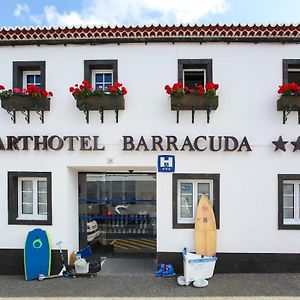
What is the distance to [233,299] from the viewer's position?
5.20m

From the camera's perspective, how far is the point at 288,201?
6.58m

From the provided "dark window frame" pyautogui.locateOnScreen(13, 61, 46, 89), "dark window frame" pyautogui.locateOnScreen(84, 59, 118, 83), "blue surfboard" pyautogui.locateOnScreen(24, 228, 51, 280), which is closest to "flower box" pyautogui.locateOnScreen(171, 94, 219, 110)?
"dark window frame" pyautogui.locateOnScreen(84, 59, 118, 83)

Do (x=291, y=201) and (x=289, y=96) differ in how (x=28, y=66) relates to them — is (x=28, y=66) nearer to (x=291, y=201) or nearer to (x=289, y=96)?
(x=289, y=96)

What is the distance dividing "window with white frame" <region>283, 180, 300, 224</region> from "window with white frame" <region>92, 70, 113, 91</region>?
5165 mm

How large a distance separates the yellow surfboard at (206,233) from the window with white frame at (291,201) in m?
1.85

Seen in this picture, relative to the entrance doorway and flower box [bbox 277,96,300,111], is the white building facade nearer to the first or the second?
flower box [bbox 277,96,300,111]

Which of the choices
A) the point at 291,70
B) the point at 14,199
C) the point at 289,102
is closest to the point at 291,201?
the point at 289,102

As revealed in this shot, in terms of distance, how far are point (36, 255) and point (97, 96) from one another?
4.13m

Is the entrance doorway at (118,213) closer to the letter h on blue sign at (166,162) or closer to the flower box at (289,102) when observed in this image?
the letter h on blue sign at (166,162)

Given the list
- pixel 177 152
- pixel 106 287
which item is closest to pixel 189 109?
pixel 177 152

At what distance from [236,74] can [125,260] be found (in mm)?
5836

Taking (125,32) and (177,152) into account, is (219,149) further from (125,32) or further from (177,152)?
(125,32)

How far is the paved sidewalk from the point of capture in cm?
539

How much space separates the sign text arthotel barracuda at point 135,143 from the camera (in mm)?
6387
